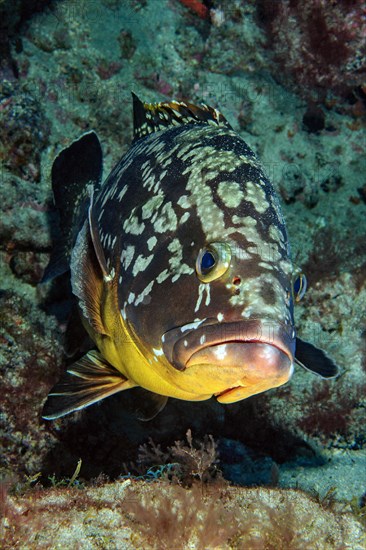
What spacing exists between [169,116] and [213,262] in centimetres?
206

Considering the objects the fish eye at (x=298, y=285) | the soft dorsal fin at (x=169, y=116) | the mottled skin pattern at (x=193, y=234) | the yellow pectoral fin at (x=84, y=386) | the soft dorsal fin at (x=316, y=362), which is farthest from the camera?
the soft dorsal fin at (x=169, y=116)

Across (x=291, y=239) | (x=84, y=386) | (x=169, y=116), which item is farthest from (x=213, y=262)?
(x=291, y=239)

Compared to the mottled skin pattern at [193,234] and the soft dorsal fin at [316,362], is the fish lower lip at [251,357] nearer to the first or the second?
the mottled skin pattern at [193,234]

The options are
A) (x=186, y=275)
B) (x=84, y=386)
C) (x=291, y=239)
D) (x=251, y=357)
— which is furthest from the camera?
(x=291, y=239)

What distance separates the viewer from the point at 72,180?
4.60 m

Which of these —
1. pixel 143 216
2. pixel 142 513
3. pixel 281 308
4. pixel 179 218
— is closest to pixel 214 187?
pixel 179 218

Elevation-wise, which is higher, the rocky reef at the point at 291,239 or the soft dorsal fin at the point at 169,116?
the soft dorsal fin at the point at 169,116

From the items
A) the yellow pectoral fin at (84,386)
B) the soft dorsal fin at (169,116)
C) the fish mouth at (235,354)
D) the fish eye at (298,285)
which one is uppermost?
the soft dorsal fin at (169,116)

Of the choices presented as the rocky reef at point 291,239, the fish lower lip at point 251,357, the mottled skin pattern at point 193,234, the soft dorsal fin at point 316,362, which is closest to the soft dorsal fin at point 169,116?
the mottled skin pattern at point 193,234

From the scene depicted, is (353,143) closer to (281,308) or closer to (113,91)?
(113,91)

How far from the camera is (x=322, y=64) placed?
24.8ft

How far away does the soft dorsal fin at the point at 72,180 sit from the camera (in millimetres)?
4492

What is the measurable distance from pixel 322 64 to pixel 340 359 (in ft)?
17.4

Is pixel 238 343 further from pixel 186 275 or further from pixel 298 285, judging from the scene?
pixel 298 285
